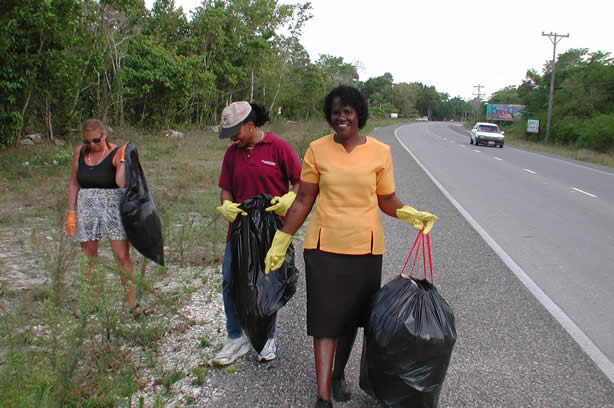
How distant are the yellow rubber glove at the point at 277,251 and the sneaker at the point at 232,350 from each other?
0.72m

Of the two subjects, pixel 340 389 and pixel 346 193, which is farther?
pixel 340 389

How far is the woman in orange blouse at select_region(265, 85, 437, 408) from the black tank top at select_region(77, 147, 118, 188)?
5.73 feet

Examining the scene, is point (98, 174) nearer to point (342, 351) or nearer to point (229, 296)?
point (229, 296)

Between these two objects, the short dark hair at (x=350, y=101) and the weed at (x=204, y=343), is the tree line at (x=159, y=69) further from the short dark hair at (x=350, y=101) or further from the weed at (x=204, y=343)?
the weed at (x=204, y=343)

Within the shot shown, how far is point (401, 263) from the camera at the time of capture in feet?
18.6

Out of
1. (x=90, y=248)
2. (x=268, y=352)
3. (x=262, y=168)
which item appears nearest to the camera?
(x=262, y=168)

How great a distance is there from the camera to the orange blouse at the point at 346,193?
264 centimetres

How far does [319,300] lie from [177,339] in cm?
143

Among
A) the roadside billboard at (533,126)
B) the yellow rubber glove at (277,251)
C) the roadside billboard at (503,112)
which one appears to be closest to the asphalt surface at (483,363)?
the yellow rubber glove at (277,251)

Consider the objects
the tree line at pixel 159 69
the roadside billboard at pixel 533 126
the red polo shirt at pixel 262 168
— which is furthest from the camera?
the roadside billboard at pixel 533 126

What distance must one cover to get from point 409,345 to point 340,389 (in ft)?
2.32

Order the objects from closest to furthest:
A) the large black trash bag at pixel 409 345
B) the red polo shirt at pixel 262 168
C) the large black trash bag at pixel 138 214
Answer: the large black trash bag at pixel 409 345 → the red polo shirt at pixel 262 168 → the large black trash bag at pixel 138 214

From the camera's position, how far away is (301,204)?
2809 mm

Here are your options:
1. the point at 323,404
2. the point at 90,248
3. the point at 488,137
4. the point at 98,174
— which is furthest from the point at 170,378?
the point at 488,137
